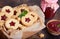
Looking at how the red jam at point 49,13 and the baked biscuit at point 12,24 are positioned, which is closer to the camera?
the baked biscuit at point 12,24

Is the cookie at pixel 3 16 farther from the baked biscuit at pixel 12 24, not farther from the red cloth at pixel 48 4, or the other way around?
the red cloth at pixel 48 4

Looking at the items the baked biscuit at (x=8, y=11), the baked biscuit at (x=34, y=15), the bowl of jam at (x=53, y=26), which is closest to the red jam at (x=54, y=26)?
the bowl of jam at (x=53, y=26)

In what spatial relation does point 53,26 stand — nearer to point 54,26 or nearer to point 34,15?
point 54,26

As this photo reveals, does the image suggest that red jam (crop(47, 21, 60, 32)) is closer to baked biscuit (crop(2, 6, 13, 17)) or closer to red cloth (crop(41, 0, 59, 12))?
red cloth (crop(41, 0, 59, 12))

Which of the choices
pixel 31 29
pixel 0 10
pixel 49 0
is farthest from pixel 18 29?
pixel 49 0

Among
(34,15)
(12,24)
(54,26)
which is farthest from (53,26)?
(12,24)

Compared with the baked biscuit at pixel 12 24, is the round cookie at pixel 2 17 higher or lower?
higher
